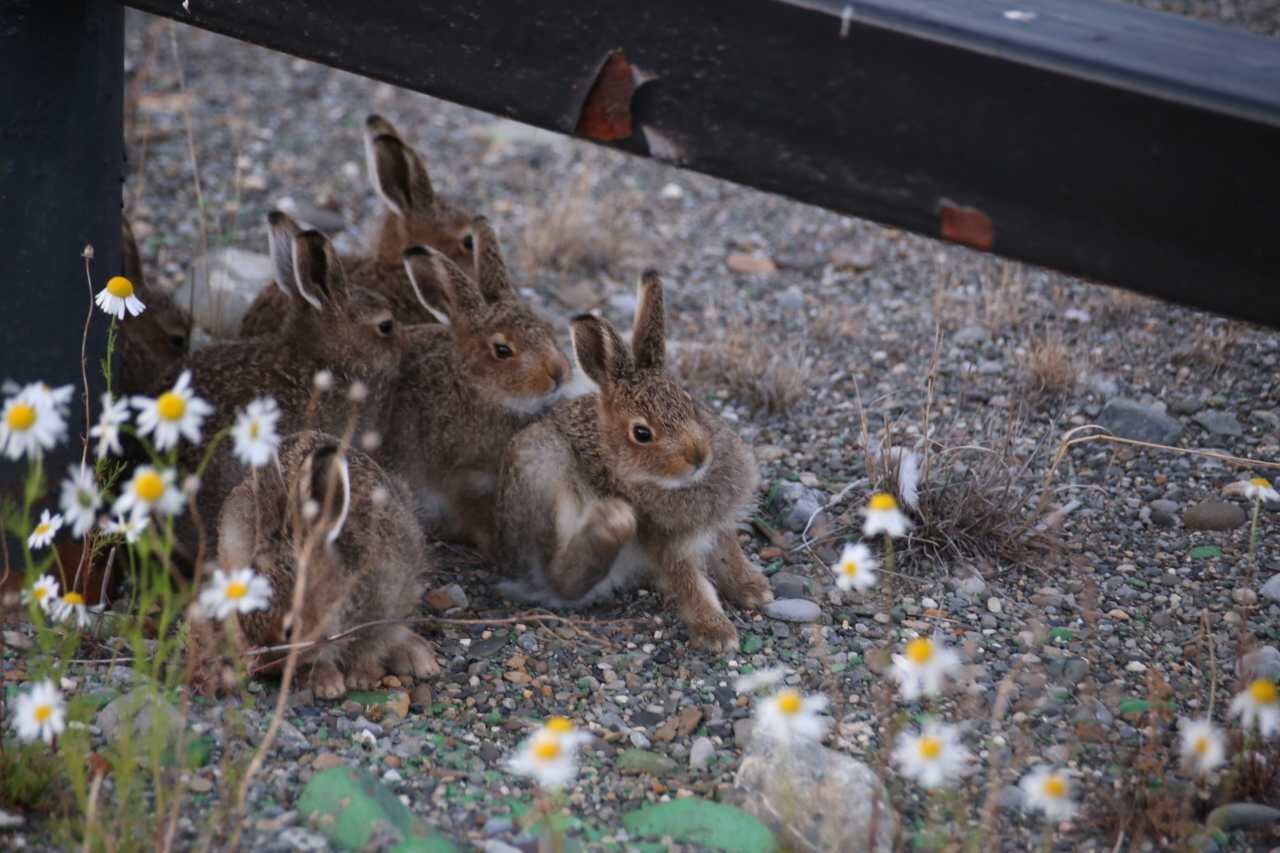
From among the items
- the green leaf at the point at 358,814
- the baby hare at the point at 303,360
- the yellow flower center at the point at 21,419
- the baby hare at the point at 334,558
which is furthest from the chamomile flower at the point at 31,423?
the baby hare at the point at 303,360

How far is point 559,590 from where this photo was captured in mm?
4953

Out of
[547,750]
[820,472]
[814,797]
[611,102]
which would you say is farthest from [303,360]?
[547,750]

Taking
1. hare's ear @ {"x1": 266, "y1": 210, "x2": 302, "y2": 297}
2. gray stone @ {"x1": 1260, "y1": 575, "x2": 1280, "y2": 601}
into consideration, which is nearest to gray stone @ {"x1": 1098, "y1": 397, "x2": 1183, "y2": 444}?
gray stone @ {"x1": 1260, "y1": 575, "x2": 1280, "y2": 601}

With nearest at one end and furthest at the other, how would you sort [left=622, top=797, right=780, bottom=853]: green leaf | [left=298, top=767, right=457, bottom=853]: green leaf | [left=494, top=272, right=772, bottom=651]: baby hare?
1. [left=298, top=767, right=457, bottom=853]: green leaf
2. [left=622, top=797, right=780, bottom=853]: green leaf
3. [left=494, top=272, right=772, bottom=651]: baby hare

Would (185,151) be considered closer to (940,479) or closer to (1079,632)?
(940,479)

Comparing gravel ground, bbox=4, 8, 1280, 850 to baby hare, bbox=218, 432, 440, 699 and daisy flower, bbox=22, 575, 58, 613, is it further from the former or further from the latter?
daisy flower, bbox=22, 575, 58, 613

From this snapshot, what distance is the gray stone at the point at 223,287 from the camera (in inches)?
253

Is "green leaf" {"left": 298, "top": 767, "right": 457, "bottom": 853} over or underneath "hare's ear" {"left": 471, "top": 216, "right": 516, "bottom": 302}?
underneath

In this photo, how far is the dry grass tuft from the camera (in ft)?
19.0

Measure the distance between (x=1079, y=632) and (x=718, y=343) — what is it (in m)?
2.42

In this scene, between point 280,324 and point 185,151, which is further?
point 185,151

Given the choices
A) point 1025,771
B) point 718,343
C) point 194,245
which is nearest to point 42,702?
point 1025,771

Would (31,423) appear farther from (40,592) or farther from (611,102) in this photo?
(611,102)

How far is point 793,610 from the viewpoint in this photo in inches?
188
